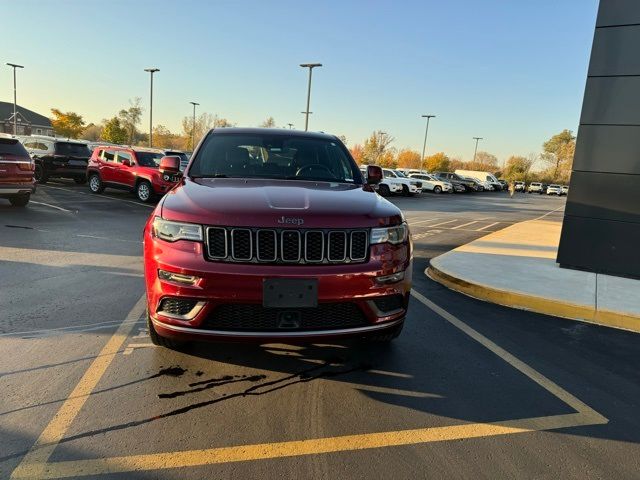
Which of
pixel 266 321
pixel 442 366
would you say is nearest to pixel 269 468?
pixel 266 321

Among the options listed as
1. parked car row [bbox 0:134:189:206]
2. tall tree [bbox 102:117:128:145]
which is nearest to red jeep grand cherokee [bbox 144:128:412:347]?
parked car row [bbox 0:134:189:206]

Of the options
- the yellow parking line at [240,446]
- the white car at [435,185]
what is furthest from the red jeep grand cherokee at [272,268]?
the white car at [435,185]

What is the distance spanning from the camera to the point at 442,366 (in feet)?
12.3

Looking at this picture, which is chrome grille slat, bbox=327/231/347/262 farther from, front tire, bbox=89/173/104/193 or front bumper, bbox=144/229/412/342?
front tire, bbox=89/173/104/193

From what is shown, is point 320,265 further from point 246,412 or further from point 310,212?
point 246,412

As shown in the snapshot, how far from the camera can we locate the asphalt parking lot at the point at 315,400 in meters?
2.50

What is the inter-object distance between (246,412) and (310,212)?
4.44 ft

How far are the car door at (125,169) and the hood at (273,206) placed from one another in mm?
13816

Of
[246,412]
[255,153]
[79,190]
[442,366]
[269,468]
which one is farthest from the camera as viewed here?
[79,190]

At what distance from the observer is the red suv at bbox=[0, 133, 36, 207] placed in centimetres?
1101

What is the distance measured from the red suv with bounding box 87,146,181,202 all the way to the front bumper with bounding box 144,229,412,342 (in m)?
13.1

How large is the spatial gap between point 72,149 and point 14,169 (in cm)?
901

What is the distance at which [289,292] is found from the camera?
2.98 metres

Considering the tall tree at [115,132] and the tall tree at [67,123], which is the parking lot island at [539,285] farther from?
the tall tree at [67,123]
